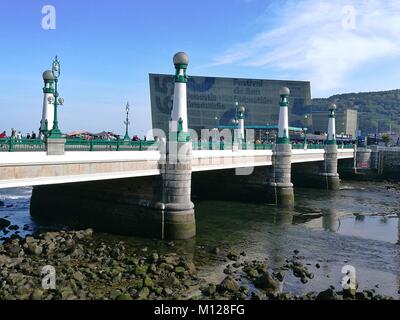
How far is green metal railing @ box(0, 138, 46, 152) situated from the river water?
825 cm

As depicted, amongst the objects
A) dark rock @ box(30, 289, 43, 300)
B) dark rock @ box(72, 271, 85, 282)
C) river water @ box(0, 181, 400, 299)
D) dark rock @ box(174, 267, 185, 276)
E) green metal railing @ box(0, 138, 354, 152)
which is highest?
green metal railing @ box(0, 138, 354, 152)

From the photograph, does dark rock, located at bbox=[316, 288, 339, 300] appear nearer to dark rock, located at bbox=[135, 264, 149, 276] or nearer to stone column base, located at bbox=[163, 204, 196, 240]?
dark rock, located at bbox=[135, 264, 149, 276]


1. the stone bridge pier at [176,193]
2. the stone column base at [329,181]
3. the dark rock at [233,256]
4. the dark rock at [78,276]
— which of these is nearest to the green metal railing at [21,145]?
the dark rock at [78,276]

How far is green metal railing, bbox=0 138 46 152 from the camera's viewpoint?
57.5ft

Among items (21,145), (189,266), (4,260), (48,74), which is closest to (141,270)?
(189,266)

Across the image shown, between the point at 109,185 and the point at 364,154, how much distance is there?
54.5 metres

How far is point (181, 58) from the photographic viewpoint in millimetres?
24891

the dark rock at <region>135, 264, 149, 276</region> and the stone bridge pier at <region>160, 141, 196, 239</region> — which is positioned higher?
the stone bridge pier at <region>160, 141, 196, 239</region>

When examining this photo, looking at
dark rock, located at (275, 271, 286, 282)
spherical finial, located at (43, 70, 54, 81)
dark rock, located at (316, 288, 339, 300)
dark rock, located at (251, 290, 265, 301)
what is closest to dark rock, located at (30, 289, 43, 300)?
dark rock, located at (251, 290, 265, 301)

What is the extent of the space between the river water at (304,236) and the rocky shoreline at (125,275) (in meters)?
0.85

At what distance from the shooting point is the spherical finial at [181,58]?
24897 mm

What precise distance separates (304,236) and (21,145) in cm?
1946

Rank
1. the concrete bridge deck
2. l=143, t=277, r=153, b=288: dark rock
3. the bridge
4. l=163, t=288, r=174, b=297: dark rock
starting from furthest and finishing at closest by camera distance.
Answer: the bridge
the concrete bridge deck
l=143, t=277, r=153, b=288: dark rock
l=163, t=288, r=174, b=297: dark rock
